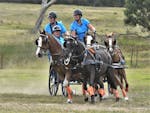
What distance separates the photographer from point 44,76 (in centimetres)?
3111

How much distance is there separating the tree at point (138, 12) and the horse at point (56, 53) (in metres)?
41.7

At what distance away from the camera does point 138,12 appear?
5975 cm

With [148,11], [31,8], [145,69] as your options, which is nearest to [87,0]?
[31,8]

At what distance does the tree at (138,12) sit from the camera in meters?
59.1

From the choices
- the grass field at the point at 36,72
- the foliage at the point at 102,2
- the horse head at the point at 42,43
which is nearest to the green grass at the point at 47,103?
the grass field at the point at 36,72

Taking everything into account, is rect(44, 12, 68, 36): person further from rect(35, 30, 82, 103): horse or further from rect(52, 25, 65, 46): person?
rect(35, 30, 82, 103): horse

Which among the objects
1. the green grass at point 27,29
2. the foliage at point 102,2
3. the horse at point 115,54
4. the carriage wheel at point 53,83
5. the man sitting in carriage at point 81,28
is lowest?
the foliage at point 102,2

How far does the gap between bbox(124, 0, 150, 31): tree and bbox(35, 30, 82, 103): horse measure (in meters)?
41.7

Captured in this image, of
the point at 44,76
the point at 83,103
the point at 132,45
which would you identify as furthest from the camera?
the point at 132,45

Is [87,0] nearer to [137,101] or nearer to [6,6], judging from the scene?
[6,6]

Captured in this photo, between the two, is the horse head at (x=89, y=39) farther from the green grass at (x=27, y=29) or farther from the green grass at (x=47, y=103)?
the green grass at (x=27, y=29)

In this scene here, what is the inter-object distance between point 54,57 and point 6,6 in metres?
67.5

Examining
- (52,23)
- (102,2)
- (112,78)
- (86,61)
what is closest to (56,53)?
(86,61)

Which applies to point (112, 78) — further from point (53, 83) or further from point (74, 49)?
point (53, 83)
